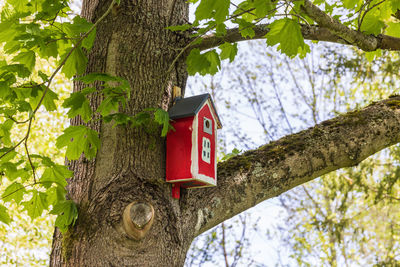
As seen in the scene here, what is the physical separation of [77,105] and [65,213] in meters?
0.48

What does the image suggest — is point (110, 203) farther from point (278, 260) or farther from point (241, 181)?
point (278, 260)

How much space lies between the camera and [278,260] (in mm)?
8398

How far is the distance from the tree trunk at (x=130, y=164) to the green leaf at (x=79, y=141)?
11cm

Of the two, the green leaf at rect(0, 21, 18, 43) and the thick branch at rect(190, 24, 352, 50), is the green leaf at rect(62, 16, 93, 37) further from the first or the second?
the thick branch at rect(190, 24, 352, 50)

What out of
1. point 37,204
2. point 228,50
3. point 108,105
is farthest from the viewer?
point 228,50

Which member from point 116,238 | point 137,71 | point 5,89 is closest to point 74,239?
point 116,238

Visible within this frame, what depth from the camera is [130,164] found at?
2.09 metres

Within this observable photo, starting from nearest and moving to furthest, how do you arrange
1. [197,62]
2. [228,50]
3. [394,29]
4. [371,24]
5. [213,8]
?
1. [213,8]
2. [197,62]
3. [228,50]
4. [371,24]
5. [394,29]

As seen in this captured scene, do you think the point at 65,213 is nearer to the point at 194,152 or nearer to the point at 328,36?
the point at 194,152

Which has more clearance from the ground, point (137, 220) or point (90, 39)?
point (90, 39)

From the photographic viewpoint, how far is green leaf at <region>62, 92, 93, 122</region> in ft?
6.41

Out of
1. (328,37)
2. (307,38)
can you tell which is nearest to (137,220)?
(307,38)

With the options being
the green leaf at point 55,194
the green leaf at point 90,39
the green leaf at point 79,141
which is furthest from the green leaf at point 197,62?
the green leaf at point 55,194

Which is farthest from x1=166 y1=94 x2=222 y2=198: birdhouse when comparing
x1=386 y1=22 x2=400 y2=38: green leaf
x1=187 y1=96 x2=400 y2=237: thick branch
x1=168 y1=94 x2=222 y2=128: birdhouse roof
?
x1=386 y1=22 x2=400 y2=38: green leaf
